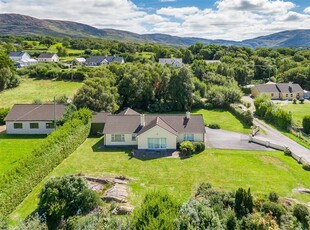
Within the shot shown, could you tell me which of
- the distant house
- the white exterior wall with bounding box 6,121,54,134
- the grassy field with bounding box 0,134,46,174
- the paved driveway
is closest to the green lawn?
the paved driveway

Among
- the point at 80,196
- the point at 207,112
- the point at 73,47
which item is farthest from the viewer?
the point at 73,47

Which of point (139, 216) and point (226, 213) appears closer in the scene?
point (139, 216)

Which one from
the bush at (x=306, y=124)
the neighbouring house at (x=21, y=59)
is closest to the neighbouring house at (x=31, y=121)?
the bush at (x=306, y=124)

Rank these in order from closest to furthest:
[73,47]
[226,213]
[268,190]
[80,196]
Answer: [226,213], [80,196], [268,190], [73,47]

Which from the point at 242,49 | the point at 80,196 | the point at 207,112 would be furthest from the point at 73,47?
the point at 80,196

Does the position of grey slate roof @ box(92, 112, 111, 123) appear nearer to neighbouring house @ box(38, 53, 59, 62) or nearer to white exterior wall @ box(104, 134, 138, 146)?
white exterior wall @ box(104, 134, 138, 146)

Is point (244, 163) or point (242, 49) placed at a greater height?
point (242, 49)

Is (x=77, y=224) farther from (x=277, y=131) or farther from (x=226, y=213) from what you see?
(x=277, y=131)

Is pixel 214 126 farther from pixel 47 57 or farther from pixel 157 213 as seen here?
pixel 47 57
